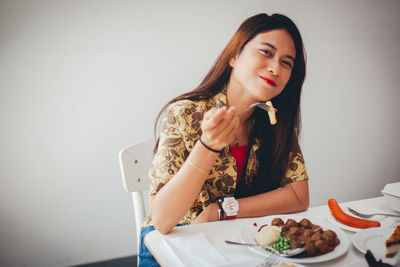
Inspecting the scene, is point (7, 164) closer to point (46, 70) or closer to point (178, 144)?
point (46, 70)

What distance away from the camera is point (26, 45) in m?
1.93

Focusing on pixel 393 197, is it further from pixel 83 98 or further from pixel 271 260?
pixel 83 98

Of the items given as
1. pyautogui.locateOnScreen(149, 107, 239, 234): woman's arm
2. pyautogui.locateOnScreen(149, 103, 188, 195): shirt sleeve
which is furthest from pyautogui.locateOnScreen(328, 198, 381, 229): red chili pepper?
pyautogui.locateOnScreen(149, 103, 188, 195): shirt sleeve

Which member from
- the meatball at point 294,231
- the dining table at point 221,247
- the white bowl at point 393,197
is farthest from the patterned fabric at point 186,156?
the meatball at point 294,231

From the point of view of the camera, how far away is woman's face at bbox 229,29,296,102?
1.16m

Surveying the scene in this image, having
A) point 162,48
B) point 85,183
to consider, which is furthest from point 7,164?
point 162,48

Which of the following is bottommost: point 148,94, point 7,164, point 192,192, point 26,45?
point 7,164

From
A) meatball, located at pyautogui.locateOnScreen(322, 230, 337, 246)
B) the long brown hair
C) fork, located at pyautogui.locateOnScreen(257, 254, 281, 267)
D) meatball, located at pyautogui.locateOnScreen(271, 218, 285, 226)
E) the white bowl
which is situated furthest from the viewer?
the long brown hair

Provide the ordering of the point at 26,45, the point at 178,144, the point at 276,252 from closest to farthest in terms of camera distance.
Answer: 1. the point at 276,252
2. the point at 178,144
3. the point at 26,45

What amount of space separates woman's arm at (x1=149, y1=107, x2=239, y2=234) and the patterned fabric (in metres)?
0.11

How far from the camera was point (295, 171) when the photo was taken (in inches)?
50.9

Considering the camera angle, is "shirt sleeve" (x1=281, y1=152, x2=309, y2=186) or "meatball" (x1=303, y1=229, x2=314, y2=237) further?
"shirt sleeve" (x1=281, y1=152, x2=309, y2=186)

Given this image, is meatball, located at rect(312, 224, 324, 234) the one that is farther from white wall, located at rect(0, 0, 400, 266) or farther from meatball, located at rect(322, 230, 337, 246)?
white wall, located at rect(0, 0, 400, 266)

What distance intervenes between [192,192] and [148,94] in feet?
4.75
